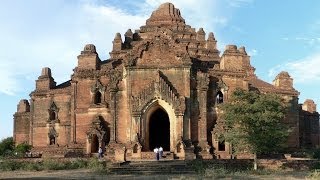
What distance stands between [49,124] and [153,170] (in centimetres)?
1513

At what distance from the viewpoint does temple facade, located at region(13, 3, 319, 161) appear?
34.2m

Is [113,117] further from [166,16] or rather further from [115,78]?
[166,16]

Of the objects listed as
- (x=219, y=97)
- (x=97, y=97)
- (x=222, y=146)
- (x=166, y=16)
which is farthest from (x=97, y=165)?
(x=166, y=16)

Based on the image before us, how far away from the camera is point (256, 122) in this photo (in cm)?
2889

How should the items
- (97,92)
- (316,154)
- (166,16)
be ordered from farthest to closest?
(166,16) → (316,154) → (97,92)

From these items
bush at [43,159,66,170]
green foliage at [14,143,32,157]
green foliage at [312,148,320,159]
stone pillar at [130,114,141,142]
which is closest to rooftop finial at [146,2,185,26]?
stone pillar at [130,114,141,142]

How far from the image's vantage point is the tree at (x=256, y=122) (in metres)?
28.8

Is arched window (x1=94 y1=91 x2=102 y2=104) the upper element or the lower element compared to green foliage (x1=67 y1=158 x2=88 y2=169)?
upper

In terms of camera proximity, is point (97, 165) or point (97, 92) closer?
point (97, 165)

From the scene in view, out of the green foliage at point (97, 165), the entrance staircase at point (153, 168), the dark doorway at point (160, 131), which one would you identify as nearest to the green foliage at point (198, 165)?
the entrance staircase at point (153, 168)

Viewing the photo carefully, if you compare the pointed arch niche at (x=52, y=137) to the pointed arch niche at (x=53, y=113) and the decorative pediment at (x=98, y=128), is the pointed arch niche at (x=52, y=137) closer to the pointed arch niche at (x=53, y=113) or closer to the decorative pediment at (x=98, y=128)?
the pointed arch niche at (x=53, y=113)

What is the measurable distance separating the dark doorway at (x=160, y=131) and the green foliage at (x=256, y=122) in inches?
358

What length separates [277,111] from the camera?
29250 millimetres

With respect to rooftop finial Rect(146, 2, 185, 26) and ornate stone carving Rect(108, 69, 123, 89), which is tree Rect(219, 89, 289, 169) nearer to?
ornate stone carving Rect(108, 69, 123, 89)
